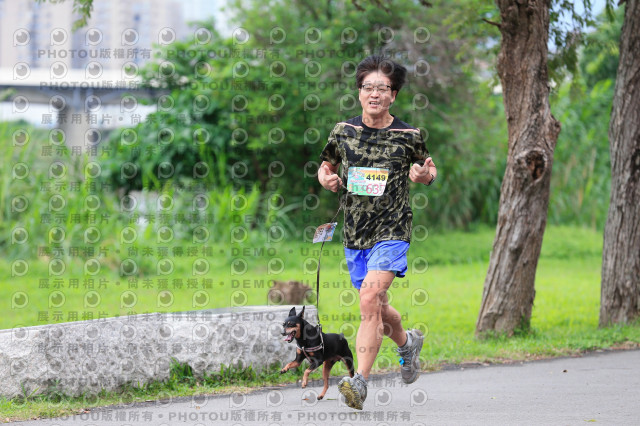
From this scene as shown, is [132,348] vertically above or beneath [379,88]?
beneath

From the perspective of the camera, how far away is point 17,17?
71250mm

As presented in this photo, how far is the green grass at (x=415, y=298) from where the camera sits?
696cm

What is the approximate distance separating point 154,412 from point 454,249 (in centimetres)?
1210

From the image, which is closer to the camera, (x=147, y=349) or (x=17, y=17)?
(x=147, y=349)

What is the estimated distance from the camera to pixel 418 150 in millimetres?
5188

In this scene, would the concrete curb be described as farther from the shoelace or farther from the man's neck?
the man's neck

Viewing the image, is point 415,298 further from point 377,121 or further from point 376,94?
point 376,94

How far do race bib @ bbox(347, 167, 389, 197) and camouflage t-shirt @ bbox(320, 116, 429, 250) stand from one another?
0.09ft

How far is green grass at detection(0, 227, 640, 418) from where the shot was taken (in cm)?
696

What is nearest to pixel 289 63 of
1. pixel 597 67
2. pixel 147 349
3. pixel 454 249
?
pixel 454 249

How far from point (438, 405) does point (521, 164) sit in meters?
3.09

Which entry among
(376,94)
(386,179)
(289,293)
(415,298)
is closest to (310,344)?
(386,179)

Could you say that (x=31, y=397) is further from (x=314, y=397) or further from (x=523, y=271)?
(x=523, y=271)

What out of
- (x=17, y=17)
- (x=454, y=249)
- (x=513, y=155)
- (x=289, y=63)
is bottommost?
(x=454, y=249)
